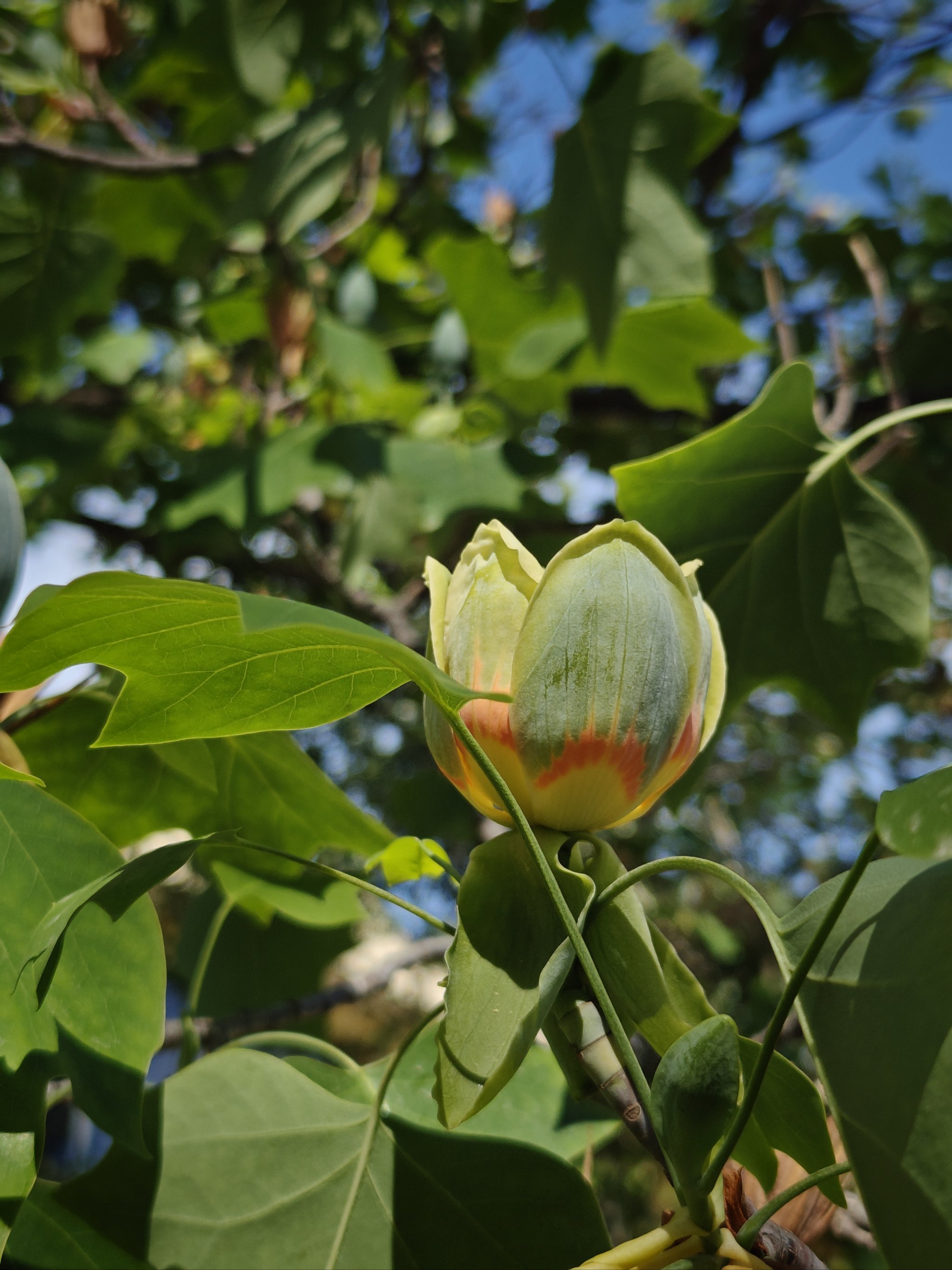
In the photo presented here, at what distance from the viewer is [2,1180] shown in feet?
1.35

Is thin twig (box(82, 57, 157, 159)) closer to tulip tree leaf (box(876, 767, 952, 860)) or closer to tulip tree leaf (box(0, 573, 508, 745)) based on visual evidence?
tulip tree leaf (box(0, 573, 508, 745))

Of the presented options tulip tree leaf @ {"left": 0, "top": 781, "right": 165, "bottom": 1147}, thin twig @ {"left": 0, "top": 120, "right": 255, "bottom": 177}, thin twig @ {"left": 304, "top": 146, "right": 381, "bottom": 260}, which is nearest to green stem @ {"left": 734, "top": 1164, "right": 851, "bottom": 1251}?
tulip tree leaf @ {"left": 0, "top": 781, "right": 165, "bottom": 1147}

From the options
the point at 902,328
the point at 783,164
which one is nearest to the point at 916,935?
the point at 902,328

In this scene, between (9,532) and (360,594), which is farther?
(360,594)

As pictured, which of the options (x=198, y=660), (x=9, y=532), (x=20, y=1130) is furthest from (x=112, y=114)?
(x=20, y=1130)

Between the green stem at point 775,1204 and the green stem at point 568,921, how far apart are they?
54 millimetres

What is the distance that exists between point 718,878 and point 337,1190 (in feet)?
0.84

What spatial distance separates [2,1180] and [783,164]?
247 cm

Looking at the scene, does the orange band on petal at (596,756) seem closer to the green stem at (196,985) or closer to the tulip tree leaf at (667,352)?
the green stem at (196,985)

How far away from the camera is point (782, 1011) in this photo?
361mm

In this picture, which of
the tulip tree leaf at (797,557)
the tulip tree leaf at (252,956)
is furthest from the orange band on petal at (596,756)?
the tulip tree leaf at (252,956)

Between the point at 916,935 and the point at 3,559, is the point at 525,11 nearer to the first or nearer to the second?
the point at 3,559

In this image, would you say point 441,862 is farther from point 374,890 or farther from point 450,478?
point 450,478

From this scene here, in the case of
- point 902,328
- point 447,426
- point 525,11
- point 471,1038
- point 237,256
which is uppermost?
point 525,11
